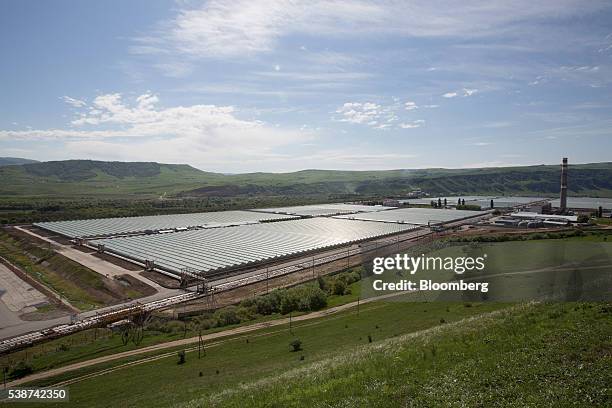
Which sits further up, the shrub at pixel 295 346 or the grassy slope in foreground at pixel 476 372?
the grassy slope in foreground at pixel 476 372

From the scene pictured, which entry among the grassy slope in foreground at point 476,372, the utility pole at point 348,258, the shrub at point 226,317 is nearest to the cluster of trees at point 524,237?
the utility pole at point 348,258

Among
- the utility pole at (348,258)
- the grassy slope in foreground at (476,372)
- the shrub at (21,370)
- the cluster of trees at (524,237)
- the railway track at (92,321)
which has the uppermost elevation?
the grassy slope in foreground at (476,372)

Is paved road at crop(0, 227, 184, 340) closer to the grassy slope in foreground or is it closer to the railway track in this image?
the railway track

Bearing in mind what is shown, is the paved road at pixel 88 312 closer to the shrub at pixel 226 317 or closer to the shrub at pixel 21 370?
the shrub at pixel 21 370

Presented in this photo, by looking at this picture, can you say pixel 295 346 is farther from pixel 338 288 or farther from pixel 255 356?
pixel 338 288

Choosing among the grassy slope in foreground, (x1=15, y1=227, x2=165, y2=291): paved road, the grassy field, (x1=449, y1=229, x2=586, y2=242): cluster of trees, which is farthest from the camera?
(x1=449, y1=229, x2=586, y2=242): cluster of trees

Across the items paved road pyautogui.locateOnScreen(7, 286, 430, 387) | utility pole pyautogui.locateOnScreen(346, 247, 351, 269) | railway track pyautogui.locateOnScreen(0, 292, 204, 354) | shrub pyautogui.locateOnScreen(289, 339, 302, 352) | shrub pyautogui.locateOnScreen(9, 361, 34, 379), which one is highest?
shrub pyautogui.locateOnScreen(289, 339, 302, 352)

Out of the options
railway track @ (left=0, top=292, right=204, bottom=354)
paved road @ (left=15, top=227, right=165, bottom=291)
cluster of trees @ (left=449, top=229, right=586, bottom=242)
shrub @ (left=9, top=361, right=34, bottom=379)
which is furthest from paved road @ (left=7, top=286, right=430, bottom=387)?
cluster of trees @ (left=449, top=229, right=586, bottom=242)
